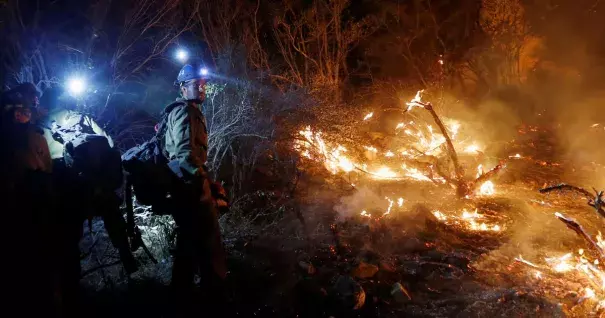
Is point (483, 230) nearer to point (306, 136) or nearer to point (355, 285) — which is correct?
point (355, 285)

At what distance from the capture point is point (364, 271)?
17.6 ft

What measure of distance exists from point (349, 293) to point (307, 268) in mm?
896

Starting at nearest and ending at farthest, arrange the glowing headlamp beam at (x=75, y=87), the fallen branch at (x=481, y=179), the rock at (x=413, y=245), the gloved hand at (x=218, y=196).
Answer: the gloved hand at (x=218, y=196)
the glowing headlamp beam at (x=75, y=87)
the rock at (x=413, y=245)
the fallen branch at (x=481, y=179)

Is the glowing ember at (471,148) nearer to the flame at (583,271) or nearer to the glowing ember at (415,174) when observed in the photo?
the glowing ember at (415,174)

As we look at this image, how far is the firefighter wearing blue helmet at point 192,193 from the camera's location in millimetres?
4152

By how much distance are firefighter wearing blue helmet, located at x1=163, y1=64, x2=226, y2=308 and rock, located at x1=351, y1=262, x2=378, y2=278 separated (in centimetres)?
184

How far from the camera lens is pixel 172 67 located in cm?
1414

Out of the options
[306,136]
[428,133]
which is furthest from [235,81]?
[428,133]

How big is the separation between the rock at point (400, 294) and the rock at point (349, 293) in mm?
433

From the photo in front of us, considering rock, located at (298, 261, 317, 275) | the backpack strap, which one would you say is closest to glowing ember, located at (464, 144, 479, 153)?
rock, located at (298, 261, 317, 275)

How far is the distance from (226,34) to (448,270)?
472 inches

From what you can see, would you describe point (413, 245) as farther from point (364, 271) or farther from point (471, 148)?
point (471, 148)

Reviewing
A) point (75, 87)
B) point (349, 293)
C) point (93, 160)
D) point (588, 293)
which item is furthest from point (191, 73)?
point (588, 293)

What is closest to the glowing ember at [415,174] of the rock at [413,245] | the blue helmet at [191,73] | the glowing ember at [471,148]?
the glowing ember at [471,148]
